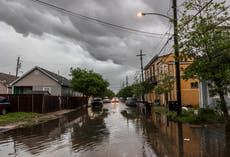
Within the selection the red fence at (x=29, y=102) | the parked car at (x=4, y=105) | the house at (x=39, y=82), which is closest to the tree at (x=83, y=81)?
the house at (x=39, y=82)

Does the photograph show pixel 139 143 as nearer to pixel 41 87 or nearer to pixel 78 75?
pixel 41 87

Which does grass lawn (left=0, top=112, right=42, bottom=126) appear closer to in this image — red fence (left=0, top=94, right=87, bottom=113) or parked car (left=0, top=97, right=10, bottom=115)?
parked car (left=0, top=97, right=10, bottom=115)

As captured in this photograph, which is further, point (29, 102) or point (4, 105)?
point (29, 102)

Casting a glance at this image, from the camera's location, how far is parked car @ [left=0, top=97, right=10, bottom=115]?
1018 inches

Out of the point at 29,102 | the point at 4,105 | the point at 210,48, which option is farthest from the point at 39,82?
the point at 210,48

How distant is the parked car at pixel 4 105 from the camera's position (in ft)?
84.9

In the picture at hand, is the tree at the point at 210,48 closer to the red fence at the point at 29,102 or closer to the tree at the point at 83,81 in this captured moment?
the red fence at the point at 29,102

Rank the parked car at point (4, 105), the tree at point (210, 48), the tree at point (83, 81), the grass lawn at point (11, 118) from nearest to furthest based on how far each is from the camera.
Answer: the tree at point (210, 48)
the grass lawn at point (11, 118)
the parked car at point (4, 105)
the tree at point (83, 81)

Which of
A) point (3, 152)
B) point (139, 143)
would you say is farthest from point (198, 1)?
point (3, 152)

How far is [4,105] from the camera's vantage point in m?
26.3

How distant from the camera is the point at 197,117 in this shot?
1820 cm

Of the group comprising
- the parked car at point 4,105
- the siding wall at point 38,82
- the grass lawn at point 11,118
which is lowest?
the grass lawn at point 11,118

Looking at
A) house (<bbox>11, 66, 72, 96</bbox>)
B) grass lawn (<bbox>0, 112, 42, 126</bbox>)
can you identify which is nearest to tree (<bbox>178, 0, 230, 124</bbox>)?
grass lawn (<bbox>0, 112, 42, 126</bbox>)

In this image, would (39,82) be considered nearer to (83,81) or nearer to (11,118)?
(83,81)
